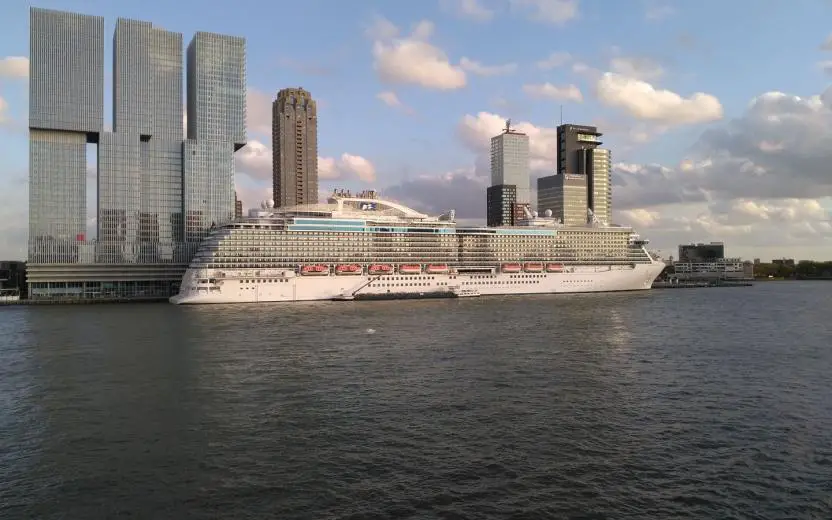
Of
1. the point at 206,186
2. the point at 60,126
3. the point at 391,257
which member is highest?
the point at 60,126

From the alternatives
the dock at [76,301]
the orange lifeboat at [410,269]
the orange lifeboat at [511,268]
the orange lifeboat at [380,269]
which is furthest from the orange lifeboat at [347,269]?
the dock at [76,301]

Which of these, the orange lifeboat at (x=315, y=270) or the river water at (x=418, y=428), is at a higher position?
the orange lifeboat at (x=315, y=270)

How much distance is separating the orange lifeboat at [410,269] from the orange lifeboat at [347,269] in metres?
9.11

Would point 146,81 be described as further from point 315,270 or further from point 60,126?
point 315,270

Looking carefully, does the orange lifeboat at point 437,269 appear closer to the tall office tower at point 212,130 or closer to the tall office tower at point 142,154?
the tall office tower at point 212,130

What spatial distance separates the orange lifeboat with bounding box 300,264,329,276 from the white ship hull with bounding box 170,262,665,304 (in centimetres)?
76

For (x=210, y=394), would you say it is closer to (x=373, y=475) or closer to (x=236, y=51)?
(x=373, y=475)

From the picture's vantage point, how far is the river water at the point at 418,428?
19.5 metres

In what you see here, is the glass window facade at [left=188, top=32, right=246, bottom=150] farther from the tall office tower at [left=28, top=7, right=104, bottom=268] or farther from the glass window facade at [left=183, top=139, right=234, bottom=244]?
the tall office tower at [left=28, top=7, right=104, bottom=268]

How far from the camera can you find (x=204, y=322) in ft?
233

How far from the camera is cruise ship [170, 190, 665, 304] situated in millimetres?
105688

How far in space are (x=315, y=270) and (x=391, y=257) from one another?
15848 millimetres

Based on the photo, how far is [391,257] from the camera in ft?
384

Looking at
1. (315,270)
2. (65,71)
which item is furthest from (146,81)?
(315,270)
